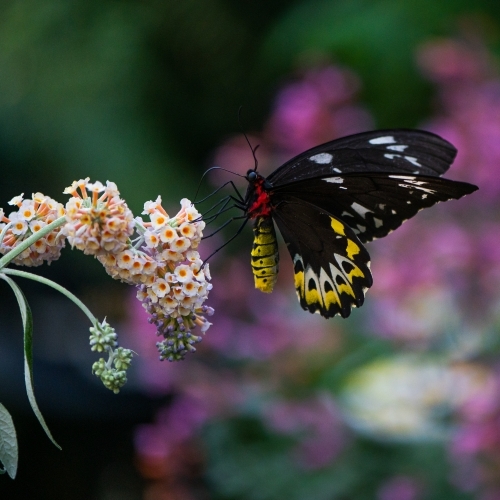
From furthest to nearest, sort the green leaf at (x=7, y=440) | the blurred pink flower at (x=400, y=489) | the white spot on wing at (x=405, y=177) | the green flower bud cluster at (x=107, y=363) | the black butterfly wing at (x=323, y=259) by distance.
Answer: the blurred pink flower at (x=400, y=489), the black butterfly wing at (x=323, y=259), the white spot on wing at (x=405, y=177), the green flower bud cluster at (x=107, y=363), the green leaf at (x=7, y=440)

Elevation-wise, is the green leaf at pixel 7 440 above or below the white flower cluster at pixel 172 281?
below

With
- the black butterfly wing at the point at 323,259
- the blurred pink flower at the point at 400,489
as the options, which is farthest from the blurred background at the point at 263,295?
the black butterfly wing at the point at 323,259

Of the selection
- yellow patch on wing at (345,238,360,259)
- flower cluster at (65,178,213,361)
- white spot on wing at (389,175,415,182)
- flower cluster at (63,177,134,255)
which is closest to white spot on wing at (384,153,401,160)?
white spot on wing at (389,175,415,182)

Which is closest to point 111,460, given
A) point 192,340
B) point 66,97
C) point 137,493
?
point 137,493

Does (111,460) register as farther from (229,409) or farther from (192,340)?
(192,340)

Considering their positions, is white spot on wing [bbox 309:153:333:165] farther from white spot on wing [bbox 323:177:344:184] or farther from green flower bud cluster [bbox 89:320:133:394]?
green flower bud cluster [bbox 89:320:133:394]

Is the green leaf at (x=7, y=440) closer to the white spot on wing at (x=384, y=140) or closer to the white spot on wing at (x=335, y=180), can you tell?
the white spot on wing at (x=335, y=180)

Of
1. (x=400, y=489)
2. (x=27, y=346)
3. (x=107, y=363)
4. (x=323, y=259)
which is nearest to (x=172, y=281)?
(x=107, y=363)
